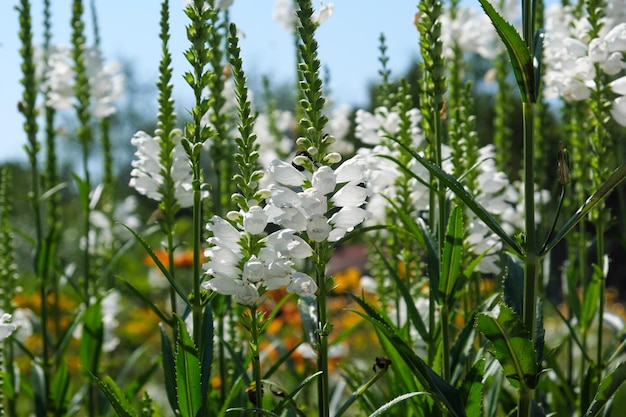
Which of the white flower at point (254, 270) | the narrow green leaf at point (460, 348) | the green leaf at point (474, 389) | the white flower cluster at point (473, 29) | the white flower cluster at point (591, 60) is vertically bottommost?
the green leaf at point (474, 389)

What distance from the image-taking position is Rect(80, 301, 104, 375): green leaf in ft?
9.48

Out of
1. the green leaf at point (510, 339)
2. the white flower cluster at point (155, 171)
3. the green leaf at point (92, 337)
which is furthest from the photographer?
the green leaf at point (92, 337)

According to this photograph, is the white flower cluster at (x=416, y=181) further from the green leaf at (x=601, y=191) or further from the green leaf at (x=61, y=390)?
the green leaf at (x=61, y=390)

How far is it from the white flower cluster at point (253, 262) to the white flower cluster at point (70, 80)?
7.10ft

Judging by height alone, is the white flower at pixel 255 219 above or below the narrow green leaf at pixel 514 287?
above

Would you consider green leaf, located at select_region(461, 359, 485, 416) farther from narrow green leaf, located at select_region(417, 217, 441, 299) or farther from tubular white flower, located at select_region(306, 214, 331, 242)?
tubular white flower, located at select_region(306, 214, 331, 242)

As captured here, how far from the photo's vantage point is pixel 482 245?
2467 mm

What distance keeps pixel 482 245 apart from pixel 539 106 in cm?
116

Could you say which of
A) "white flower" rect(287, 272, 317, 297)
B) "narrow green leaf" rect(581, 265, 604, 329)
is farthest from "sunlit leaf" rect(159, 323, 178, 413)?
"narrow green leaf" rect(581, 265, 604, 329)

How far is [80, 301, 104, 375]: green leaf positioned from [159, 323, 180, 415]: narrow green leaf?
0.82 m

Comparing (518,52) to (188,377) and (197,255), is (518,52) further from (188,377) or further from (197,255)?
(188,377)

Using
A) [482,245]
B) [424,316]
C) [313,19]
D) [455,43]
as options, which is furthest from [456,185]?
[455,43]

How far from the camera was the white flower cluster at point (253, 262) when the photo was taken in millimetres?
A: 1565

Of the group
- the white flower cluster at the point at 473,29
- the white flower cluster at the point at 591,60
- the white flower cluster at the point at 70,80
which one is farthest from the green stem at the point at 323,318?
the white flower cluster at the point at 473,29
